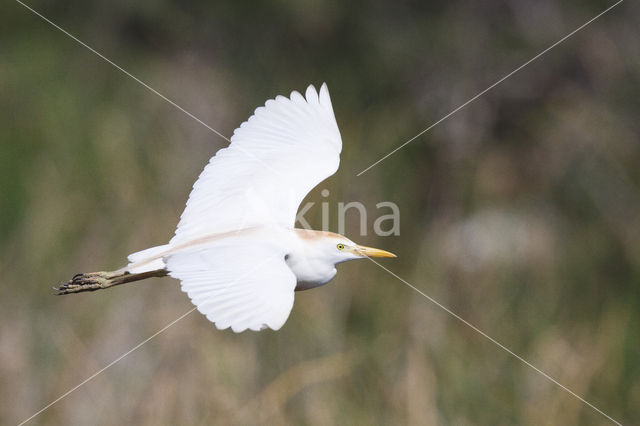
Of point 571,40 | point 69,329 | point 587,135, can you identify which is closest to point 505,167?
point 587,135

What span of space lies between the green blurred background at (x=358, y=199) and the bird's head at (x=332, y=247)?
3.42 ft

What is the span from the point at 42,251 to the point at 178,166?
55 centimetres

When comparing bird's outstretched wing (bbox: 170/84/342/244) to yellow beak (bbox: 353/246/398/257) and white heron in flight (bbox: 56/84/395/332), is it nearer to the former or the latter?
white heron in flight (bbox: 56/84/395/332)

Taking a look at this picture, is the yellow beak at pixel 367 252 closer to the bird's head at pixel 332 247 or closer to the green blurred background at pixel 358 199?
the bird's head at pixel 332 247

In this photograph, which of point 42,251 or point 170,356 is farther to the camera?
point 42,251

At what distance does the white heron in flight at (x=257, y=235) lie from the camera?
134 centimetres

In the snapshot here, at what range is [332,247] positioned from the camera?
160 centimetres

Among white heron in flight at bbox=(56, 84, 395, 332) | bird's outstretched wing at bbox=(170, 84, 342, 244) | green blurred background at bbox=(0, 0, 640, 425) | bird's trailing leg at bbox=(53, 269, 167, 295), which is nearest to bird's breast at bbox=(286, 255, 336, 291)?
white heron in flight at bbox=(56, 84, 395, 332)

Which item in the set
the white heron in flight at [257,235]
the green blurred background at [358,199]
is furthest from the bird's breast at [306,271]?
the green blurred background at [358,199]

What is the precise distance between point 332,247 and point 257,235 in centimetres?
15

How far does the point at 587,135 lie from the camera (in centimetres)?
394

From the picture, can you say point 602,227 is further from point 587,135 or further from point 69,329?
point 69,329

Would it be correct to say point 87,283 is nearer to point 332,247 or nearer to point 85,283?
point 85,283

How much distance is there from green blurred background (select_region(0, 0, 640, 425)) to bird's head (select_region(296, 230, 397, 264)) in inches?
41.0
